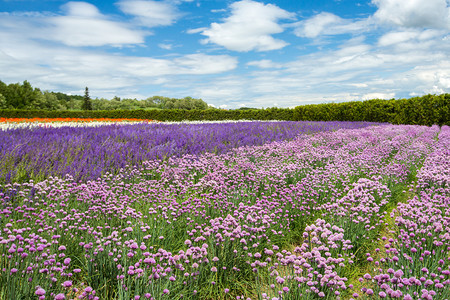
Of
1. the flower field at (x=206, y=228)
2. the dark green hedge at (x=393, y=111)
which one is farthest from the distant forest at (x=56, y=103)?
the flower field at (x=206, y=228)

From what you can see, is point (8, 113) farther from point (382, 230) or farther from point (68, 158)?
point (382, 230)

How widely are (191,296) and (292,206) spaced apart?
2.11 meters

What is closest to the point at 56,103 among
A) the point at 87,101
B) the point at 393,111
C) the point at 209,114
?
the point at 87,101

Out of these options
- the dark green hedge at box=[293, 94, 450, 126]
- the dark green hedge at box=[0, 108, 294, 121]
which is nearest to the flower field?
the dark green hedge at box=[293, 94, 450, 126]

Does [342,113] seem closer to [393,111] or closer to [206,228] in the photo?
[393,111]

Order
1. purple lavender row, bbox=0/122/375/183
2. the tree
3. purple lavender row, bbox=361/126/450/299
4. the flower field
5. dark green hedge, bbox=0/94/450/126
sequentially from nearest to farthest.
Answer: purple lavender row, bbox=361/126/450/299 < the flower field < purple lavender row, bbox=0/122/375/183 < dark green hedge, bbox=0/94/450/126 < the tree

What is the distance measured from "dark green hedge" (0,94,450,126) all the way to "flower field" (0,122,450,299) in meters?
15.7

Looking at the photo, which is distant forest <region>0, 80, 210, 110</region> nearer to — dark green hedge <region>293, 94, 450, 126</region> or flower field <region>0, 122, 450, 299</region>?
dark green hedge <region>293, 94, 450, 126</region>

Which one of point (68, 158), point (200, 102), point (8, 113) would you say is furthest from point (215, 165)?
point (200, 102)

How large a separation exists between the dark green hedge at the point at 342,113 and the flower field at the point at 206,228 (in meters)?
15.7

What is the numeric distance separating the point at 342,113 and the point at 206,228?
85.0 ft

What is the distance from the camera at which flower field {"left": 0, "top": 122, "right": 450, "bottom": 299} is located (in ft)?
7.08

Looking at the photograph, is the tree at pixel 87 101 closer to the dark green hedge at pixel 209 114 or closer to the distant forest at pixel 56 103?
the distant forest at pixel 56 103

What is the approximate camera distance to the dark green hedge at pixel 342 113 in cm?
2044
